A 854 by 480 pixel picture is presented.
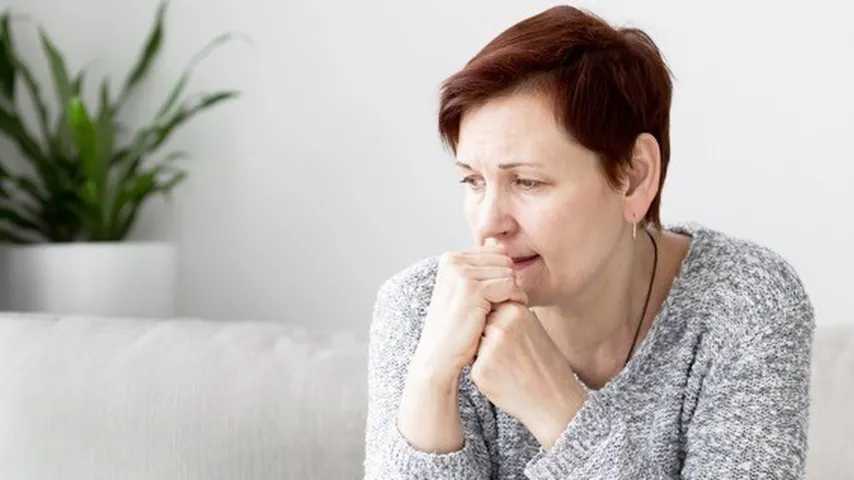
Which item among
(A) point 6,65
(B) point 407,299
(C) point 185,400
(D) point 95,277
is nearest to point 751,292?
(B) point 407,299

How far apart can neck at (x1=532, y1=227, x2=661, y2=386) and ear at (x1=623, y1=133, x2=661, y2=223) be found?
2.4 inches

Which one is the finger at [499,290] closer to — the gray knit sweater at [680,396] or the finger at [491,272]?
the finger at [491,272]

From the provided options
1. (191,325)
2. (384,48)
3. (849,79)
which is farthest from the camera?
(384,48)

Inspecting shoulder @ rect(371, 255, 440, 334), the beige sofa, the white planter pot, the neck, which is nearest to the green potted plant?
the white planter pot

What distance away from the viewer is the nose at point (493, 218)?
1.51m

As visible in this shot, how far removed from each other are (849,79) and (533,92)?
1.19 metres

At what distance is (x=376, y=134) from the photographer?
2922 mm

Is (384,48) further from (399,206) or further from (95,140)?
(95,140)

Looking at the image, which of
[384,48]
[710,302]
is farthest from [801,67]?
[710,302]

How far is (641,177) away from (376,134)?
138 cm

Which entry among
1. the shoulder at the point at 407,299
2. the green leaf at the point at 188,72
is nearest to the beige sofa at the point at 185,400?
the shoulder at the point at 407,299

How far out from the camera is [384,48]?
9.49 feet

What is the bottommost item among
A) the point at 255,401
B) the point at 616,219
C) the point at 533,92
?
the point at 255,401

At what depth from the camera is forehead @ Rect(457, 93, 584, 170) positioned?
4.90 ft
